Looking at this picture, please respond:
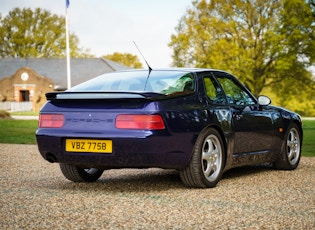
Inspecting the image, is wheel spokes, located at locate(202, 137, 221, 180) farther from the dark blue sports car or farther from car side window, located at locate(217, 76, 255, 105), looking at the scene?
car side window, located at locate(217, 76, 255, 105)

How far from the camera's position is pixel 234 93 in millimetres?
7805

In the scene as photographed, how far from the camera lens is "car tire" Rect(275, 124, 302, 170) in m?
8.64

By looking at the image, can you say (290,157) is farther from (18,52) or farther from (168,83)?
(18,52)

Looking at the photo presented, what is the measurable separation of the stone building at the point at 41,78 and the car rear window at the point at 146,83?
5655cm

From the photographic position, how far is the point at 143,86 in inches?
268

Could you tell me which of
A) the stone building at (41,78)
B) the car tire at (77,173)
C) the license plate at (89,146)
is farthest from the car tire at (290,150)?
the stone building at (41,78)

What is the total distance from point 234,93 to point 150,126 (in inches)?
82.0

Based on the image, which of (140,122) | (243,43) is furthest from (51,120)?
(243,43)

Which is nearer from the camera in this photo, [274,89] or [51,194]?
[51,194]

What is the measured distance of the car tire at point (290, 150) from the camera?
8.64 m

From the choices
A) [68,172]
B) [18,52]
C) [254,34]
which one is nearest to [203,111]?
[68,172]

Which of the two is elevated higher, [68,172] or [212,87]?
[212,87]

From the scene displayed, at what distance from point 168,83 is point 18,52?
238 ft

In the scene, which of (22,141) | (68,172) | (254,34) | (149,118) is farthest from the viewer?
(254,34)
